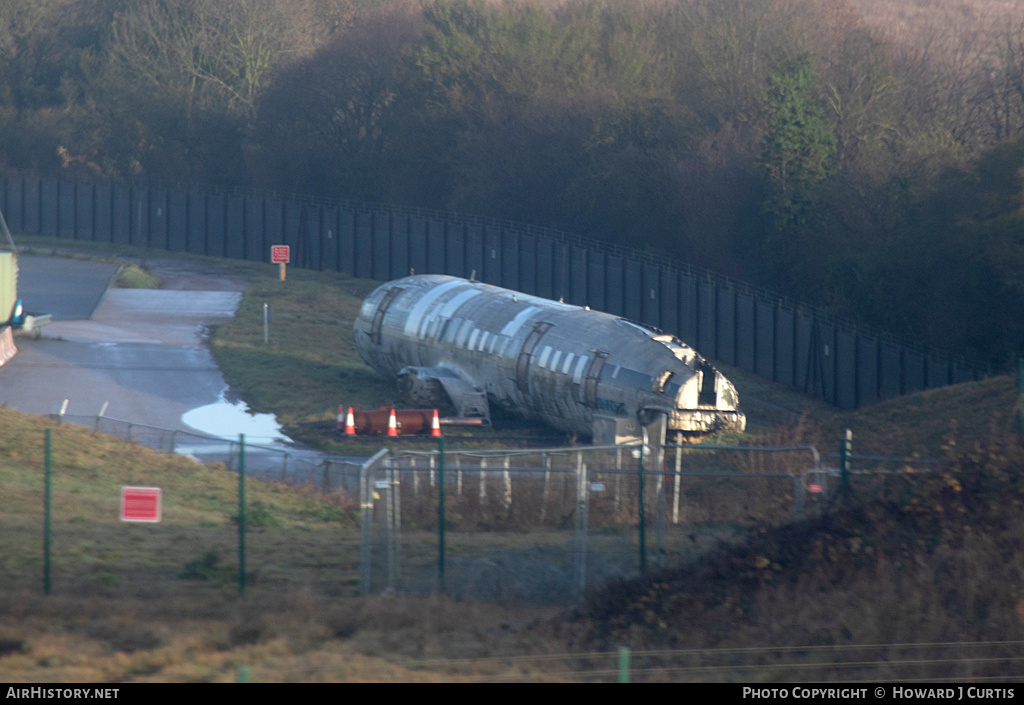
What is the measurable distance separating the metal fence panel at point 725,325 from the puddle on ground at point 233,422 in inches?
930

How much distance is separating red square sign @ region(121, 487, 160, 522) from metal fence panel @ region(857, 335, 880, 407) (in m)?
33.9

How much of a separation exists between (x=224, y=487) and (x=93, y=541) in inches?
200

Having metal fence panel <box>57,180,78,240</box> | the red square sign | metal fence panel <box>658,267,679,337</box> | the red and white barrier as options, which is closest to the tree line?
metal fence panel <box>658,267,679,337</box>

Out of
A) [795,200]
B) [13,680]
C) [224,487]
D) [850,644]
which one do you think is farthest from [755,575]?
[795,200]

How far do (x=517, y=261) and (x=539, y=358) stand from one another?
1194 inches

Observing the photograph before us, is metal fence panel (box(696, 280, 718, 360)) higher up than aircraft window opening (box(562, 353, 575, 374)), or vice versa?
metal fence panel (box(696, 280, 718, 360))

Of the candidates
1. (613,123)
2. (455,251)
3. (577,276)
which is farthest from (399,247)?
(613,123)

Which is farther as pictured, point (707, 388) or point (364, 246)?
point (364, 246)

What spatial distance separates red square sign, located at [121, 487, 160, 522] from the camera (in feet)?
50.1

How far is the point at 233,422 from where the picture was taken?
112ft

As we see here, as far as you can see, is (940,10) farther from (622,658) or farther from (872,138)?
(622,658)

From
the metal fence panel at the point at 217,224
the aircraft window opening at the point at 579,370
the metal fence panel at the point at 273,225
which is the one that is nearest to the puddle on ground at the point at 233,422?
the aircraft window opening at the point at 579,370

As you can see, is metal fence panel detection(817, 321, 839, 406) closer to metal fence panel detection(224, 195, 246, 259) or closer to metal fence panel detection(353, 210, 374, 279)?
metal fence panel detection(353, 210, 374, 279)

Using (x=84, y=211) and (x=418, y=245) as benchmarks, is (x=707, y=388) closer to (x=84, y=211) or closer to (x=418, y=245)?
(x=418, y=245)
